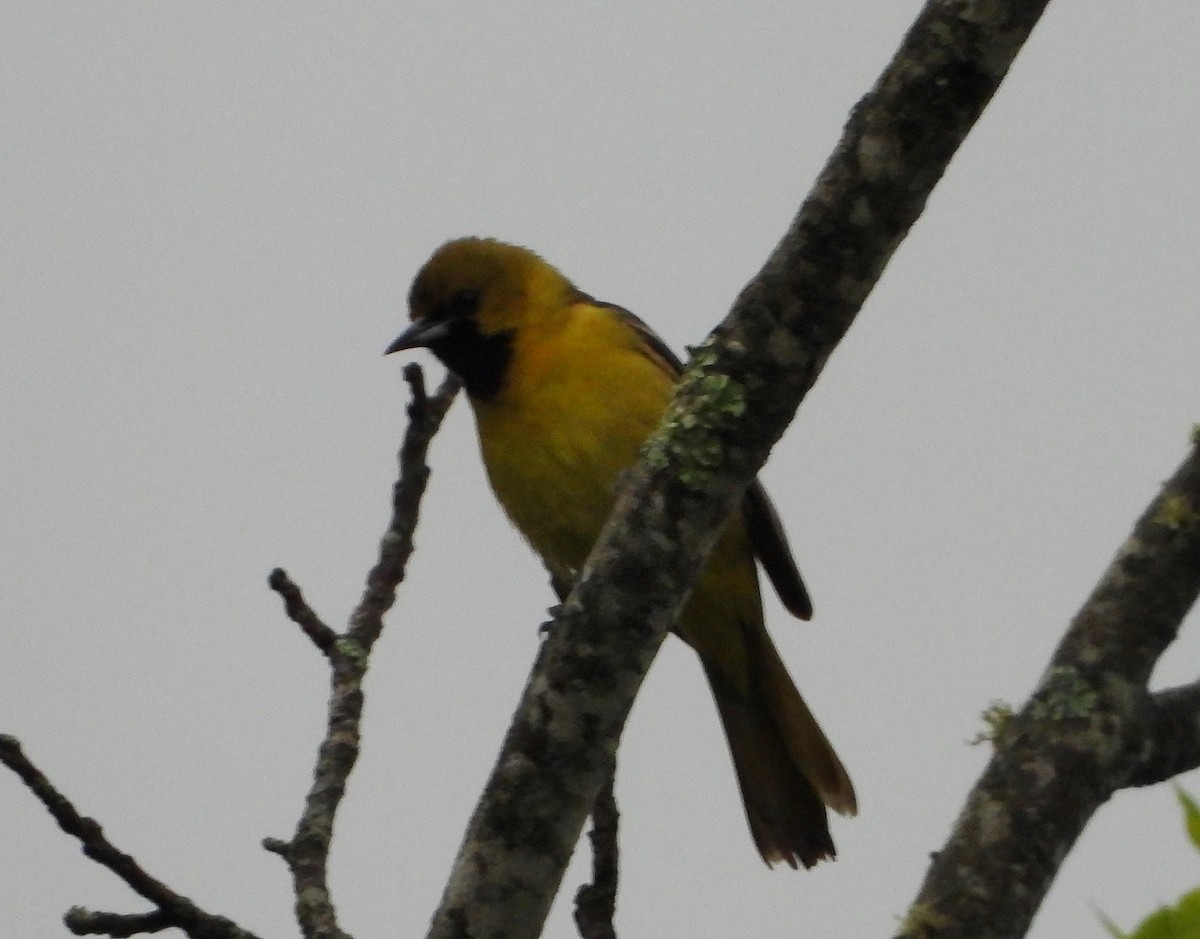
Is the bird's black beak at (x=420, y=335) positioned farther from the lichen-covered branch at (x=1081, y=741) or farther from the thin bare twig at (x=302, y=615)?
the lichen-covered branch at (x=1081, y=741)

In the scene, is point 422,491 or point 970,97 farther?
point 422,491

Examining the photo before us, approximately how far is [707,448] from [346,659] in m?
1.12

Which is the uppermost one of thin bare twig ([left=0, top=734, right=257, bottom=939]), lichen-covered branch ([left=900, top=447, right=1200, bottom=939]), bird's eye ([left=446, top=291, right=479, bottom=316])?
bird's eye ([left=446, top=291, right=479, bottom=316])

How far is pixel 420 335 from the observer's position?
5.85m

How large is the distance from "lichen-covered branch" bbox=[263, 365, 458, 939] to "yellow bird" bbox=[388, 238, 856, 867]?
3.53ft

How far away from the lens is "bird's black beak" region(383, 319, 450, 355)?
19.1ft

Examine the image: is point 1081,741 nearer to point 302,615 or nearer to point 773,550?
point 302,615

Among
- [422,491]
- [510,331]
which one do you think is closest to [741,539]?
[510,331]

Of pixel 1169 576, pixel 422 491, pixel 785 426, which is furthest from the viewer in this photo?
pixel 422 491

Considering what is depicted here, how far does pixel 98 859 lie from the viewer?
3.14m

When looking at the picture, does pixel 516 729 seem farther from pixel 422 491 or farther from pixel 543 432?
pixel 543 432

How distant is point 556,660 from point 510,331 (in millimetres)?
2880

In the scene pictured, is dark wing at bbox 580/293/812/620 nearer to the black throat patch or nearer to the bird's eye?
the black throat patch

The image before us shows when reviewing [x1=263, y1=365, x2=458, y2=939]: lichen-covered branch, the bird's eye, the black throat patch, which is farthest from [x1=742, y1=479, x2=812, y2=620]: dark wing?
[x1=263, y1=365, x2=458, y2=939]: lichen-covered branch
